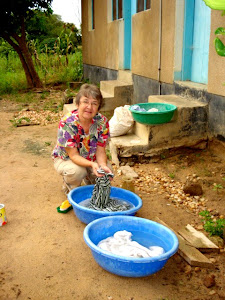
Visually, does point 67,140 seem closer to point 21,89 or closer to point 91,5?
point 91,5

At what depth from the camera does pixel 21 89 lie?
10.7m

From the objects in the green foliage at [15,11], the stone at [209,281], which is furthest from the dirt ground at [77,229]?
the green foliage at [15,11]

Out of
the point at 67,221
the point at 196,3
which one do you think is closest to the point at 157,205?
the point at 67,221

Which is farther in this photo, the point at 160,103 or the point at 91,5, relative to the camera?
the point at 91,5

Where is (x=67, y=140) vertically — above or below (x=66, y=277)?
above

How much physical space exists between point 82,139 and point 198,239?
1.34 meters

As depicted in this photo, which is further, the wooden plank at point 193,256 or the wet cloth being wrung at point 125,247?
the wooden plank at point 193,256

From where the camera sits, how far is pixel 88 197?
10.4 ft

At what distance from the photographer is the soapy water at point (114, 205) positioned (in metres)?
2.74

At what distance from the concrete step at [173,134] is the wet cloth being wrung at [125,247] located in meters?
2.00

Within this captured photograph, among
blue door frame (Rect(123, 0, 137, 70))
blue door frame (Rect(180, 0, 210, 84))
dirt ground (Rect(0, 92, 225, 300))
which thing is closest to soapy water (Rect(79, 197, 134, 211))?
dirt ground (Rect(0, 92, 225, 300))

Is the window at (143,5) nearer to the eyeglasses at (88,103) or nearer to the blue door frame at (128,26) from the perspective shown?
the blue door frame at (128,26)

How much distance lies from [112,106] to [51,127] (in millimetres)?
1255

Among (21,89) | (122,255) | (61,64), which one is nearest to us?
(122,255)
